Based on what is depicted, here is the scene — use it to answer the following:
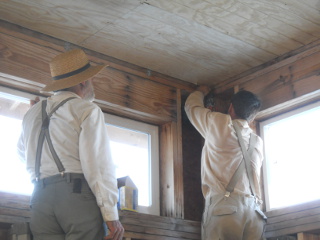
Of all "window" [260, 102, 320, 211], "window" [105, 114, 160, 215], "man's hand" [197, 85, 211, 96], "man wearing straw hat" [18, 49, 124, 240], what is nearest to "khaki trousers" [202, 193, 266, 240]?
"window" [260, 102, 320, 211]

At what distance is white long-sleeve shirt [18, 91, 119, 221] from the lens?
2.51 meters

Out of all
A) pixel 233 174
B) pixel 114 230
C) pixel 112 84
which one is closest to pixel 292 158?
pixel 233 174

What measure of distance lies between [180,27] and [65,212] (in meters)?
1.38

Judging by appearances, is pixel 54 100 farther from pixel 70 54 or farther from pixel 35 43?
pixel 35 43

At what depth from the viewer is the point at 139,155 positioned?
153 inches

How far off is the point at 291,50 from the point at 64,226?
1908 mm

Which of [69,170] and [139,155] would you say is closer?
[69,170]

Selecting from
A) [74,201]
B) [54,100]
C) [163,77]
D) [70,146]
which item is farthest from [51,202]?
[163,77]

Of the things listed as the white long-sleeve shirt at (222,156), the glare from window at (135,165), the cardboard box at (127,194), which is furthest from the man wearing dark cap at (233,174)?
the glare from window at (135,165)

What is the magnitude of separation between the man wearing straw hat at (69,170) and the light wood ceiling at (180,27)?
63 centimetres

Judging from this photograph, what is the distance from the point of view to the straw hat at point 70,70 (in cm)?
281

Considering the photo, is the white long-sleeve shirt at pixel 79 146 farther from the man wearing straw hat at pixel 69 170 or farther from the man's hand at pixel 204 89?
the man's hand at pixel 204 89

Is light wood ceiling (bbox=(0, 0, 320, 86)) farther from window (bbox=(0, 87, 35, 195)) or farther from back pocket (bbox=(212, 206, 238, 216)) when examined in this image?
back pocket (bbox=(212, 206, 238, 216))

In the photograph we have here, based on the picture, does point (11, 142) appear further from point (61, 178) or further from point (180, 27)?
point (180, 27)
